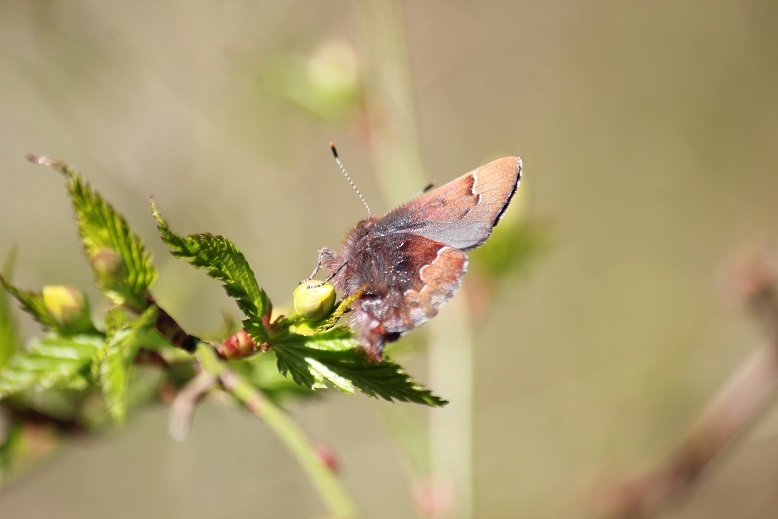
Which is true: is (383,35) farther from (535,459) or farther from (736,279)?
(535,459)

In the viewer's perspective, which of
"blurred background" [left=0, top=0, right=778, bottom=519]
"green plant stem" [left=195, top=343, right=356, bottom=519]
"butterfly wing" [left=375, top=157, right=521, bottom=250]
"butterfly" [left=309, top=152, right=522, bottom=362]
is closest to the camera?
"green plant stem" [left=195, top=343, right=356, bottom=519]

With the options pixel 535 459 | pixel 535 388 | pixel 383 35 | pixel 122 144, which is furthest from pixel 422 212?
pixel 535 388

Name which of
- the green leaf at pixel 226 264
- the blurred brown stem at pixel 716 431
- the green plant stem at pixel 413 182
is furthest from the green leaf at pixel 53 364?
the blurred brown stem at pixel 716 431

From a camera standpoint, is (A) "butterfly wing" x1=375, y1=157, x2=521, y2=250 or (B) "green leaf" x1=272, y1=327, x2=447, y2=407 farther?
(A) "butterfly wing" x1=375, y1=157, x2=521, y2=250

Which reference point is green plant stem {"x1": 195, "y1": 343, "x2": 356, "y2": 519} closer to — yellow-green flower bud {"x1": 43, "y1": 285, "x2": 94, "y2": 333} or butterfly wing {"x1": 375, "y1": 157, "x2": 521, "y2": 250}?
yellow-green flower bud {"x1": 43, "y1": 285, "x2": 94, "y2": 333}

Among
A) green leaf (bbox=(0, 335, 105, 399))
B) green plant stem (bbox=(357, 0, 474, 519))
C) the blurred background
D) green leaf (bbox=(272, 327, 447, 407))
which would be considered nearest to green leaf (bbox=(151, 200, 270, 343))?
green leaf (bbox=(272, 327, 447, 407))

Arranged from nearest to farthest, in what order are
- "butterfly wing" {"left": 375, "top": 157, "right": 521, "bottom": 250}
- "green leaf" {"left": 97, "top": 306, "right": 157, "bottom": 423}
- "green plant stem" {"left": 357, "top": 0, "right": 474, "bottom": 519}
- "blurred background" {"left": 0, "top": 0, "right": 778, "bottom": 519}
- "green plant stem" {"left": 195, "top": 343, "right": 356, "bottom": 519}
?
"green leaf" {"left": 97, "top": 306, "right": 157, "bottom": 423} → "green plant stem" {"left": 195, "top": 343, "right": 356, "bottom": 519} → "butterfly wing" {"left": 375, "top": 157, "right": 521, "bottom": 250} → "green plant stem" {"left": 357, "top": 0, "right": 474, "bottom": 519} → "blurred background" {"left": 0, "top": 0, "right": 778, "bottom": 519}

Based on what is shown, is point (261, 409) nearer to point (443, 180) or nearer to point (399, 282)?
point (399, 282)
